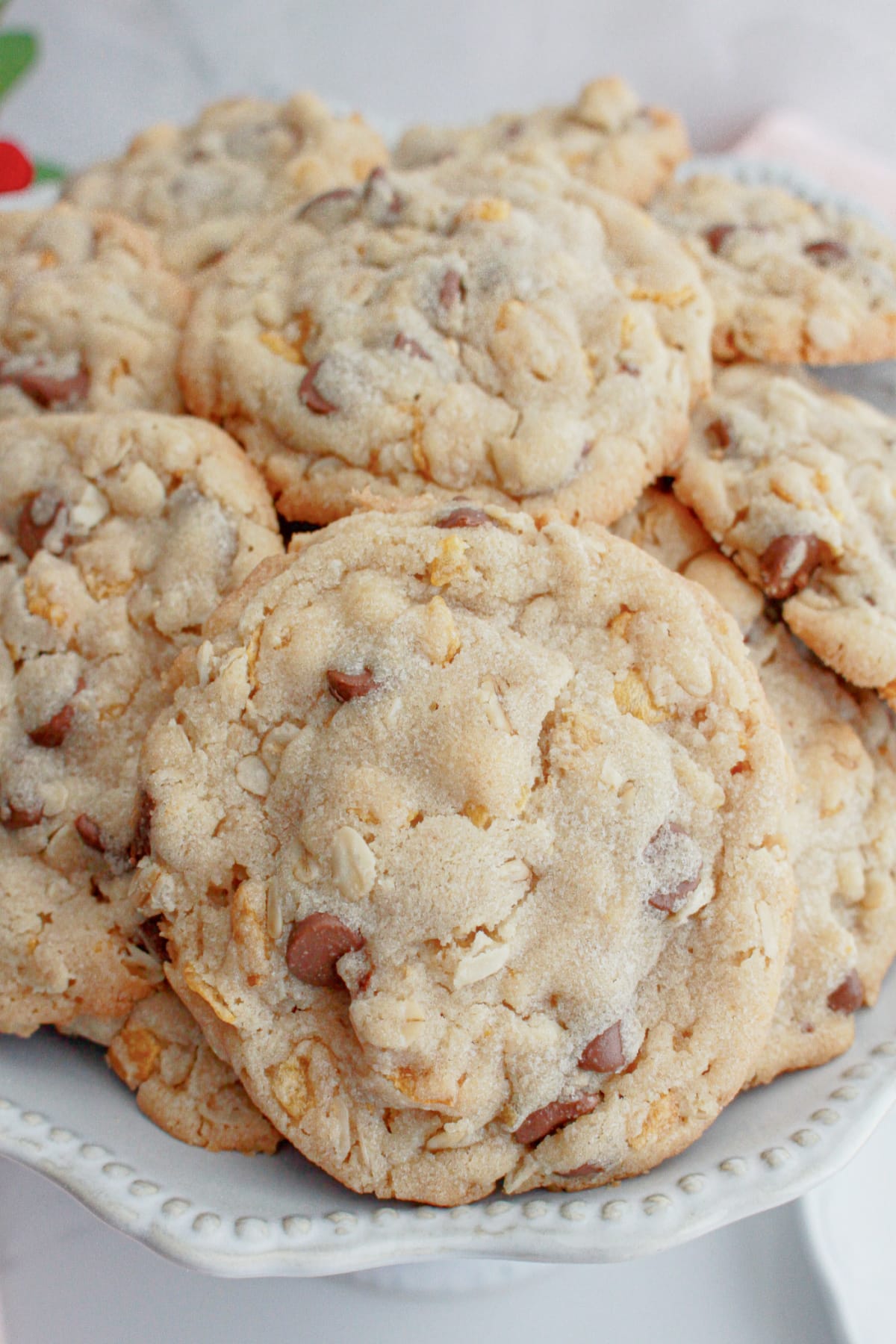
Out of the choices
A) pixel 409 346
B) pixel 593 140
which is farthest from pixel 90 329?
pixel 593 140

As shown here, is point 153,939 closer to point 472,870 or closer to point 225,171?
point 472,870

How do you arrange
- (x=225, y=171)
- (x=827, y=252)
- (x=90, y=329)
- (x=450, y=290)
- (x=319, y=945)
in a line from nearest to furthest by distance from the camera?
(x=319, y=945) < (x=450, y=290) < (x=90, y=329) < (x=827, y=252) < (x=225, y=171)

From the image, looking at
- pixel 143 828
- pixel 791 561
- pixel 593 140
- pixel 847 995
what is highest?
pixel 593 140

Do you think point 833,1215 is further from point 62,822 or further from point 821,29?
point 821,29

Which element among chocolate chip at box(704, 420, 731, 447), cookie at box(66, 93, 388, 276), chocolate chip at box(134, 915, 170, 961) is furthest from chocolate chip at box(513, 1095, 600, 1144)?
cookie at box(66, 93, 388, 276)

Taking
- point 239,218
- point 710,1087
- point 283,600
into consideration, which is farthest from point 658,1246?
point 239,218

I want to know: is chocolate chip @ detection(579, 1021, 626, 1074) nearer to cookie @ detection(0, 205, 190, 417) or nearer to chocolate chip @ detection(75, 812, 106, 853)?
chocolate chip @ detection(75, 812, 106, 853)
